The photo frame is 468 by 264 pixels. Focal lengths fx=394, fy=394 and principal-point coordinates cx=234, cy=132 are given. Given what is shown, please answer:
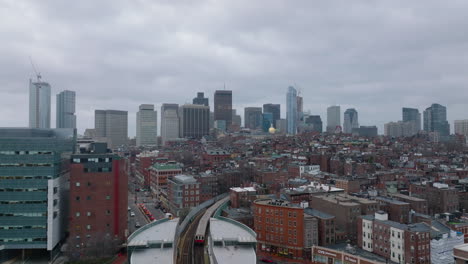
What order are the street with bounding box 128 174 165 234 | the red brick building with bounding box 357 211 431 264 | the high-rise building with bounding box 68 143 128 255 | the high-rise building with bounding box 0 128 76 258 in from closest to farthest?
1. the red brick building with bounding box 357 211 431 264
2. the high-rise building with bounding box 0 128 76 258
3. the high-rise building with bounding box 68 143 128 255
4. the street with bounding box 128 174 165 234

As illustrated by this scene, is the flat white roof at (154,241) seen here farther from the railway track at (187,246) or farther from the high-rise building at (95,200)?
the high-rise building at (95,200)

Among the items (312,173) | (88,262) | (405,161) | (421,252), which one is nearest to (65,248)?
(88,262)

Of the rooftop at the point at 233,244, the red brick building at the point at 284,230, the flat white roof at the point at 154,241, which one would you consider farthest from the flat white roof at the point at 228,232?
the red brick building at the point at 284,230

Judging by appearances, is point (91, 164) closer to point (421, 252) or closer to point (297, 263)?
point (297, 263)

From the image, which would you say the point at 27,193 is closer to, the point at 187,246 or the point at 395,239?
the point at 187,246

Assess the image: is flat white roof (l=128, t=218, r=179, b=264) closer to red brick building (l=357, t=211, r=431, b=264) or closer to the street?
the street

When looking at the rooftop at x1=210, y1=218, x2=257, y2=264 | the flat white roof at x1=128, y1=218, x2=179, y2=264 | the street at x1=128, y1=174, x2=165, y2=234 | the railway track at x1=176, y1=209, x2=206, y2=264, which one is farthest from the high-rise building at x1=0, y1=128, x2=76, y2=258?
the rooftop at x1=210, y1=218, x2=257, y2=264
